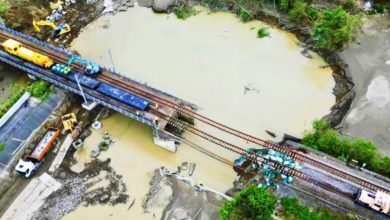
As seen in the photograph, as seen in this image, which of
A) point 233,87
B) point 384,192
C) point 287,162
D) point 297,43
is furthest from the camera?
point 297,43

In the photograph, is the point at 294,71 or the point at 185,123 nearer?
the point at 185,123

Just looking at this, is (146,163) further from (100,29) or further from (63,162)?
(100,29)

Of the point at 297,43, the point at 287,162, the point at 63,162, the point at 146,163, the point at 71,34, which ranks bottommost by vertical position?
the point at 63,162

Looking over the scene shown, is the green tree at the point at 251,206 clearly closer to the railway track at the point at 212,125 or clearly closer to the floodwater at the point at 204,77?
the floodwater at the point at 204,77

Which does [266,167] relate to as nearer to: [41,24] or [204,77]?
[204,77]

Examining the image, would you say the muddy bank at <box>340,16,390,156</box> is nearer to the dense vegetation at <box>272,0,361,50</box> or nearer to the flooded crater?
the dense vegetation at <box>272,0,361,50</box>

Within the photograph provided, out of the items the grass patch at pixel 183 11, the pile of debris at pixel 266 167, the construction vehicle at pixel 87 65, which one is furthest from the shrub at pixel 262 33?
the construction vehicle at pixel 87 65

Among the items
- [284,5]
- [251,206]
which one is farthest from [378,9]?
[251,206]

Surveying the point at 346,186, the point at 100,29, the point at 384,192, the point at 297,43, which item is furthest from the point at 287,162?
the point at 100,29
